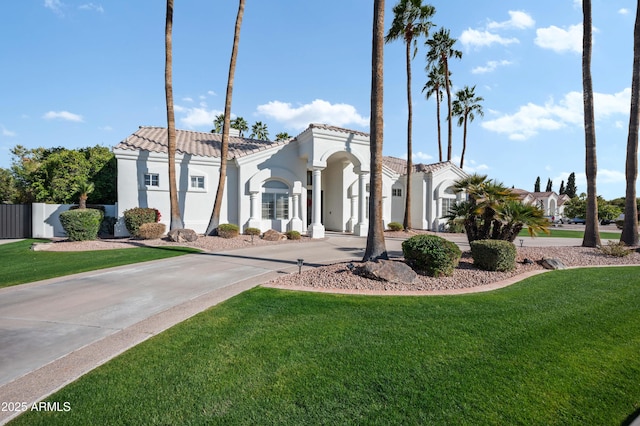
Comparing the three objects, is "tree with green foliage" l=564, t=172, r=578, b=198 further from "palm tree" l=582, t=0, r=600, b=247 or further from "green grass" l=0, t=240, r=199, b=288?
"green grass" l=0, t=240, r=199, b=288

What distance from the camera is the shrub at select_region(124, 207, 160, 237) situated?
16.4 m

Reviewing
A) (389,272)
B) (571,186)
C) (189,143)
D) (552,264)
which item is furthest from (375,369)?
(571,186)

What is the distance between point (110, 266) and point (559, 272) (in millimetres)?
14651

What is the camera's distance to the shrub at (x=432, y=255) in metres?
8.20

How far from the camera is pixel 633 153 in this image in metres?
14.1

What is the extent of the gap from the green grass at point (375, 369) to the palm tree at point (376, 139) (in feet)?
11.6

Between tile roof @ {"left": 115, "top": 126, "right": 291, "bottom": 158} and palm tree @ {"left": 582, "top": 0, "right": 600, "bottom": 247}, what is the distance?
631 inches

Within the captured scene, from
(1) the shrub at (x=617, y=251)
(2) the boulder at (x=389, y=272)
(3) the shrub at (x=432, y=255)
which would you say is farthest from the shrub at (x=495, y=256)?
(1) the shrub at (x=617, y=251)

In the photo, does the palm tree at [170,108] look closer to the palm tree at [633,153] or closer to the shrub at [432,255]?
the shrub at [432,255]

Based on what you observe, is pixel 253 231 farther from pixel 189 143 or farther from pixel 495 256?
pixel 495 256

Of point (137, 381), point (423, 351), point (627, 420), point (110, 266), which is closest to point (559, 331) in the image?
point (627, 420)

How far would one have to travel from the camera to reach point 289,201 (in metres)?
20.2

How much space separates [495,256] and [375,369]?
7.14 meters

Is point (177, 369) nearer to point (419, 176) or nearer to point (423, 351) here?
point (423, 351)
